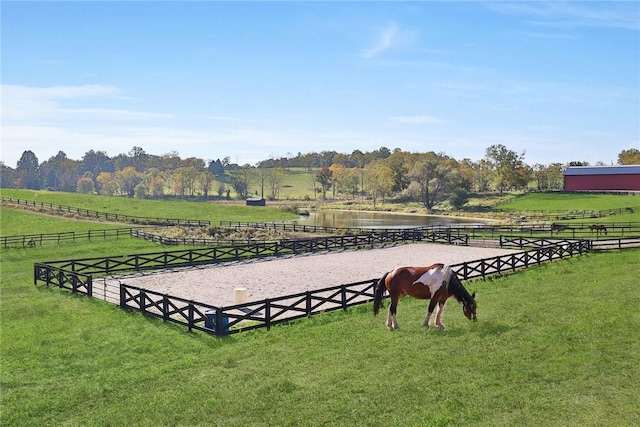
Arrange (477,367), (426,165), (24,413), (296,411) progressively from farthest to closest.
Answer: (426,165) → (477,367) → (24,413) → (296,411)

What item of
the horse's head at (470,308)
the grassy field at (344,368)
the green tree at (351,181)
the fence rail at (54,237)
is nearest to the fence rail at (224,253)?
the grassy field at (344,368)

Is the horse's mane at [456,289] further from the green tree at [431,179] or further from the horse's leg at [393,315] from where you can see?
the green tree at [431,179]

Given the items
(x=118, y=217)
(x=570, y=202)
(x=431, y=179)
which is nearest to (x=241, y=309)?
(x=118, y=217)

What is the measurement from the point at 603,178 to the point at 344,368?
10319 centimetres

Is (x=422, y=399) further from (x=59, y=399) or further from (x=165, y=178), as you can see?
(x=165, y=178)

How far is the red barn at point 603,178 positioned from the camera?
322 ft

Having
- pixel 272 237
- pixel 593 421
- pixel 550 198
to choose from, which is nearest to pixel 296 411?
pixel 593 421

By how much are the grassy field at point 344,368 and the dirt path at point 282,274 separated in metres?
4.20

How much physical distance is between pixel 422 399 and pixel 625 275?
17.3 meters

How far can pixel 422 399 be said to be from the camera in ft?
37.2

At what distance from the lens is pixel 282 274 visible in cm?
2856

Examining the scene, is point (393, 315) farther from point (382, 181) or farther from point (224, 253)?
point (382, 181)

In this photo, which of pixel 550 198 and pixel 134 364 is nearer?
pixel 134 364

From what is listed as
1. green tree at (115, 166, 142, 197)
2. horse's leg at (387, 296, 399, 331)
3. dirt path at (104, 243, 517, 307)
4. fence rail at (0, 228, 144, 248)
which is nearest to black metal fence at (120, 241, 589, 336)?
dirt path at (104, 243, 517, 307)
